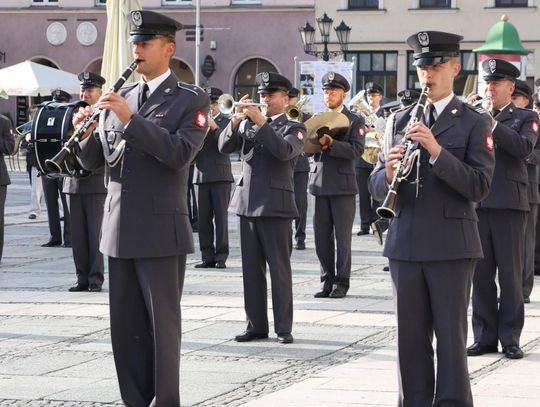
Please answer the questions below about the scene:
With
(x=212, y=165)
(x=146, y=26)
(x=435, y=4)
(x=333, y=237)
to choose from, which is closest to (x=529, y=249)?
(x=333, y=237)

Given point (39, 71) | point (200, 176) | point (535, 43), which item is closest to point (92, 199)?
point (200, 176)

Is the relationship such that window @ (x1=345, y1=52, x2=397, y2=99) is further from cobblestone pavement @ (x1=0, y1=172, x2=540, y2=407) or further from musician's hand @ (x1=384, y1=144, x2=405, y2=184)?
musician's hand @ (x1=384, y1=144, x2=405, y2=184)

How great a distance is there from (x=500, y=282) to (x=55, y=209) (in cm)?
1039

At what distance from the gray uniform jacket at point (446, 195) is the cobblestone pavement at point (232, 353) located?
4.67 feet

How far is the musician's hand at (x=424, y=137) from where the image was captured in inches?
285

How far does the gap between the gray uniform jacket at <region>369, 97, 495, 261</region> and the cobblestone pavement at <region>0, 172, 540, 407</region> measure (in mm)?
1425

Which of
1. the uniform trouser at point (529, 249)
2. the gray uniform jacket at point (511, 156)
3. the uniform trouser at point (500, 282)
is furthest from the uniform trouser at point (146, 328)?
the uniform trouser at point (529, 249)

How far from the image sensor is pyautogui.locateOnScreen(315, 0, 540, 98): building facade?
4694cm

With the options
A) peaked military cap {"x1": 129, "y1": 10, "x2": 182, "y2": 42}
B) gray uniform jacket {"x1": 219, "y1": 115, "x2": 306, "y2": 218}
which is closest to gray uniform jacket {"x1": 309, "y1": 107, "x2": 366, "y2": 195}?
gray uniform jacket {"x1": 219, "y1": 115, "x2": 306, "y2": 218}

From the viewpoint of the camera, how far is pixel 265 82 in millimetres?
11406

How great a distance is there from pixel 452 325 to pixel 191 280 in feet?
27.1

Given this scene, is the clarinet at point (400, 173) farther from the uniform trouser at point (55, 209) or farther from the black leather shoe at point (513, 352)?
the uniform trouser at point (55, 209)

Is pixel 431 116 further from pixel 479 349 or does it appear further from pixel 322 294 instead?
pixel 322 294

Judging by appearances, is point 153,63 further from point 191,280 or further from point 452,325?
point 191,280
